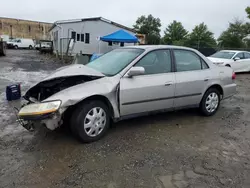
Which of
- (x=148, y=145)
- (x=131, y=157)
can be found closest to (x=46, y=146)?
(x=131, y=157)

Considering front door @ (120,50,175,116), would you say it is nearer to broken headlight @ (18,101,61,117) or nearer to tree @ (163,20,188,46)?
broken headlight @ (18,101,61,117)

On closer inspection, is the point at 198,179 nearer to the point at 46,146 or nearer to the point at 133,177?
the point at 133,177

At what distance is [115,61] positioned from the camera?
14.1ft

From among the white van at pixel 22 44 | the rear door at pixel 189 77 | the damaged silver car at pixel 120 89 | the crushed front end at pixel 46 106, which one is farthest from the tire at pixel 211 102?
the white van at pixel 22 44

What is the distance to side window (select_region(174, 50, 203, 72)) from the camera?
4.61 m

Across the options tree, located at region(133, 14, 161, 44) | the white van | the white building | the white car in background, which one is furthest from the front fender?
tree, located at region(133, 14, 161, 44)

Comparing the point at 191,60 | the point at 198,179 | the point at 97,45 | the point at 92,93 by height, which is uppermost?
the point at 97,45

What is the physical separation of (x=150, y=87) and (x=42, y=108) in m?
1.80

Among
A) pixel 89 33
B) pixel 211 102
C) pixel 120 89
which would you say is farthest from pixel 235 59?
pixel 89 33

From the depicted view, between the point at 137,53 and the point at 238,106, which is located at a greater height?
the point at 137,53

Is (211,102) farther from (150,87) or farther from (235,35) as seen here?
(235,35)

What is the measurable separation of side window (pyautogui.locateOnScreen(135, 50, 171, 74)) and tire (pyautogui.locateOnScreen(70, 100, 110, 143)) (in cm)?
104

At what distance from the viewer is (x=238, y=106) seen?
248 inches

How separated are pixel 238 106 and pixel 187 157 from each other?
12.0 feet
